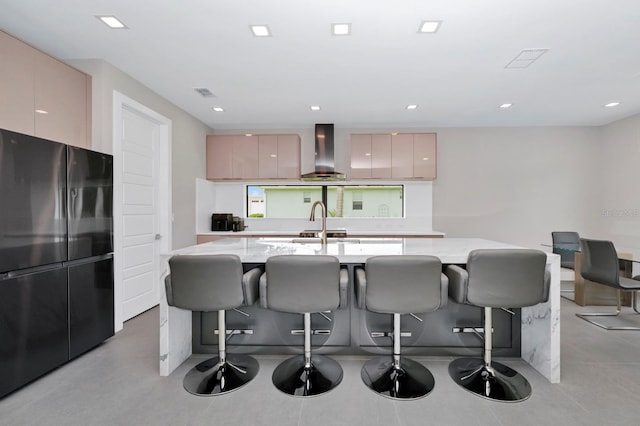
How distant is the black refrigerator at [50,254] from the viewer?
2.00 m

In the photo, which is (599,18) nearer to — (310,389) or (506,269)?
(506,269)

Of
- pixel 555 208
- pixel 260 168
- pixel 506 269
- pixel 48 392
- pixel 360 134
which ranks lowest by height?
pixel 48 392

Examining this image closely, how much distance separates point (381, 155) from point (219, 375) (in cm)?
404

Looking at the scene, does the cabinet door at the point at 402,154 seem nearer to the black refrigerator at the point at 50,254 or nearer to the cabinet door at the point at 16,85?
the black refrigerator at the point at 50,254

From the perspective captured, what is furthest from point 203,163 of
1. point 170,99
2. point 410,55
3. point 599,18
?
point 599,18

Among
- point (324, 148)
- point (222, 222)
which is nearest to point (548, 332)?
point (324, 148)

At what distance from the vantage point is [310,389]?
6.81 feet

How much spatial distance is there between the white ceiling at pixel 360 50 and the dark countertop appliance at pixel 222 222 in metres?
1.85

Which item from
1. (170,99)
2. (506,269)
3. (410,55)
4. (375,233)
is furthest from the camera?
(375,233)

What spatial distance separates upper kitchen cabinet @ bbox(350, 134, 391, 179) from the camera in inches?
203

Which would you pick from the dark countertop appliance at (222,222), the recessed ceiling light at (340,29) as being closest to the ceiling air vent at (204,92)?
the recessed ceiling light at (340,29)

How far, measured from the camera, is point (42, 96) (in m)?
2.52

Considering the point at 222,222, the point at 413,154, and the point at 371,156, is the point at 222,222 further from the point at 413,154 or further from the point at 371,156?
the point at 413,154

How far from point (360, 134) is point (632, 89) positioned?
343 cm
